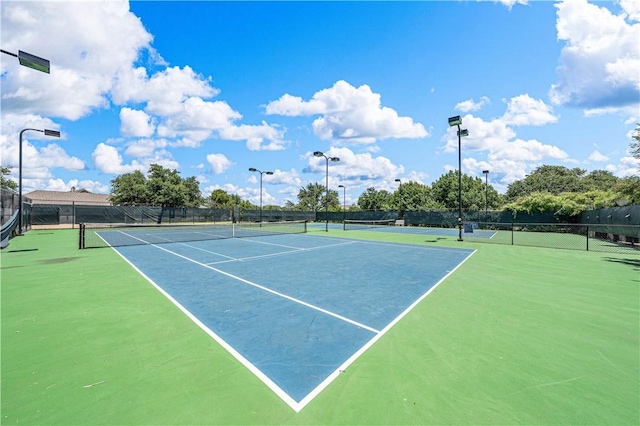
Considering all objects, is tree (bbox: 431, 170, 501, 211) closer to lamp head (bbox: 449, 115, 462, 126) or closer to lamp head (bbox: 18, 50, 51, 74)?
lamp head (bbox: 449, 115, 462, 126)

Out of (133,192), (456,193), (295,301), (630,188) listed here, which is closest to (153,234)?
(295,301)

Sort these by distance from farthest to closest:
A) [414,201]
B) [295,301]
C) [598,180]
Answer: [598,180]
[414,201]
[295,301]

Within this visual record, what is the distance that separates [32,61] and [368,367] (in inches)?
454

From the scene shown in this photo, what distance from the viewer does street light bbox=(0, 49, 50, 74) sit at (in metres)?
7.94

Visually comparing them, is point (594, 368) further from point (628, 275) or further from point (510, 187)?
point (510, 187)

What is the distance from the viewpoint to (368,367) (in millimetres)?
3781

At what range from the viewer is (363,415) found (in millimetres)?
2879

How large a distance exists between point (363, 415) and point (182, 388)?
6.67 feet

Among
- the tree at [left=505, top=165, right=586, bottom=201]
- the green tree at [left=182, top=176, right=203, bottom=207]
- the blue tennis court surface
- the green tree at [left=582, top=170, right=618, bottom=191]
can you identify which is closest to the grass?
the blue tennis court surface

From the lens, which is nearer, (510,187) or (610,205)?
(610,205)

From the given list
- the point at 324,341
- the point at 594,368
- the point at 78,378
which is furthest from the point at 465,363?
the point at 78,378

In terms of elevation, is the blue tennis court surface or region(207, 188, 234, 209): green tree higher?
region(207, 188, 234, 209): green tree

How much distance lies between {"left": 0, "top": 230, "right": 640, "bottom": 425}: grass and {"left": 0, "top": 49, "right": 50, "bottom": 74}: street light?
6211mm

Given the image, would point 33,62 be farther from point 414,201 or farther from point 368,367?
point 414,201
